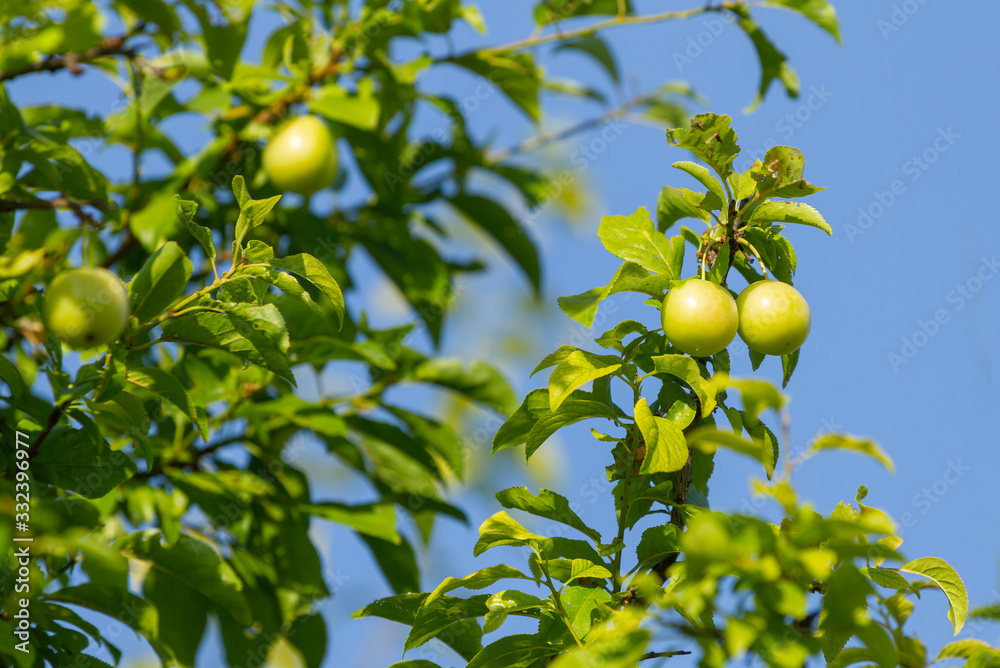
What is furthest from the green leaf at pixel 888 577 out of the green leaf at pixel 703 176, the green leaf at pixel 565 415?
the green leaf at pixel 703 176

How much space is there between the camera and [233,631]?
1851mm

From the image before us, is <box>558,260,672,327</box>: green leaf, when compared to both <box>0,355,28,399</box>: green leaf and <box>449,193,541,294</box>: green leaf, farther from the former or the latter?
<box>449,193,541,294</box>: green leaf

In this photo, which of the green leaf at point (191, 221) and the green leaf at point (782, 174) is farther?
the green leaf at point (191, 221)

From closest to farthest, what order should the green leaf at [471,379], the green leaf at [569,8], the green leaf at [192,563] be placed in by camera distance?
the green leaf at [192,563] → the green leaf at [471,379] → the green leaf at [569,8]

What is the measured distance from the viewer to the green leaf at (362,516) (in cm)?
190

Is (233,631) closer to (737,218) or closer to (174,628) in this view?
(174,628)

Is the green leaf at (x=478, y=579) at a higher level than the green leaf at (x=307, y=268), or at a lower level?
lower

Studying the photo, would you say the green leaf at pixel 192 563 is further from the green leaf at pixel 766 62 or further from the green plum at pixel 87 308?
the green leaf at pixel 766 62

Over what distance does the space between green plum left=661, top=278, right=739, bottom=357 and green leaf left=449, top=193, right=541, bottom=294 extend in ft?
4.89

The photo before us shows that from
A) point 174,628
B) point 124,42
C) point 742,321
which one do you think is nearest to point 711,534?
point 742,321

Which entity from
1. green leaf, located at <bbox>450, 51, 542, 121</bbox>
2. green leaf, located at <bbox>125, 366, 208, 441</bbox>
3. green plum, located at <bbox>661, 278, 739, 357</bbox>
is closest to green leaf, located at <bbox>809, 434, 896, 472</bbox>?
green plum, located at <bbox>661, 278, 739, 357</bbox>

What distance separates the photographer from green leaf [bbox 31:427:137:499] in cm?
122

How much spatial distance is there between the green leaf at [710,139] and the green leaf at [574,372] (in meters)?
0.26

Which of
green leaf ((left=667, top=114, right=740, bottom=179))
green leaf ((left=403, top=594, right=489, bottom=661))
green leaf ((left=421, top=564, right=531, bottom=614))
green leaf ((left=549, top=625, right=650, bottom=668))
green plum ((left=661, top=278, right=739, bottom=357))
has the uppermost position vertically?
green leaf ((left=667, top=114, right=740, bottom=179))
